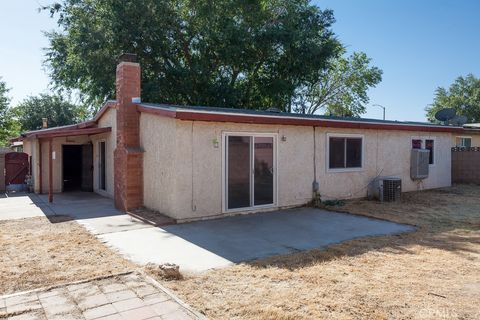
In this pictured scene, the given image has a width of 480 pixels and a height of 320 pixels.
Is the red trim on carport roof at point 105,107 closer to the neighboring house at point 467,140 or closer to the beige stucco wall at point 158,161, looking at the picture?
the beige stucco wall at point 158,161

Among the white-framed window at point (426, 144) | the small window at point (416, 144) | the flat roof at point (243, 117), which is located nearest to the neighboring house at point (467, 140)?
the white-framed window at point (426, 144)

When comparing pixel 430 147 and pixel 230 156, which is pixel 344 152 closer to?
pixel 230 156

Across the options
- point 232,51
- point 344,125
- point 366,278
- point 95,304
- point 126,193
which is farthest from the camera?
point 232,51

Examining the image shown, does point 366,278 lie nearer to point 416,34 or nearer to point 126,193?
point 126,193

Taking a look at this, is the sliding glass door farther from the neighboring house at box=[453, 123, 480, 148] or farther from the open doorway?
the neighboring house at box=[453, 123, 480, 148]

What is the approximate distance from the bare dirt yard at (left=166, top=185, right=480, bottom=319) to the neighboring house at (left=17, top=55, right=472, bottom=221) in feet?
10.6

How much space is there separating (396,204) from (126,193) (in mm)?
7770

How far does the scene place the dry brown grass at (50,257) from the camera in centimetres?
465

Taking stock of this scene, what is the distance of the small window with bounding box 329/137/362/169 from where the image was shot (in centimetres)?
1083

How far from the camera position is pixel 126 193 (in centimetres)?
937

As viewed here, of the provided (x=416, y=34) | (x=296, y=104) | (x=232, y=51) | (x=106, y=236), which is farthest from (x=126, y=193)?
(x=296, y=104)

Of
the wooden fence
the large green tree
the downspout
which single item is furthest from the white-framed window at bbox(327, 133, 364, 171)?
the large green tree

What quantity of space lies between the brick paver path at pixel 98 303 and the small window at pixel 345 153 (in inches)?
303

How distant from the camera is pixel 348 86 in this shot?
101 ft
